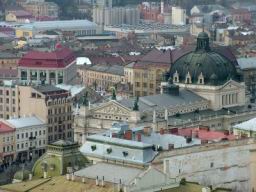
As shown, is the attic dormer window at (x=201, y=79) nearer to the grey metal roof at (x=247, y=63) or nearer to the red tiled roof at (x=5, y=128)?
the red tiled roof at (x=5, y=128)

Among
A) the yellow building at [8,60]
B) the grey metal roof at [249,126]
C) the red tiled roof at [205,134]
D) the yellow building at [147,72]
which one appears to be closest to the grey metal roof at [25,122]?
the red tiled roof at [205,134]

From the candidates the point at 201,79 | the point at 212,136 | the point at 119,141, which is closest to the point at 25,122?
the point at 201,79

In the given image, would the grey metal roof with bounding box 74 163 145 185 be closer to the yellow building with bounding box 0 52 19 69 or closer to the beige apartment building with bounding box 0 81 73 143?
the beige apartment building with bounding box 0 81 73 143

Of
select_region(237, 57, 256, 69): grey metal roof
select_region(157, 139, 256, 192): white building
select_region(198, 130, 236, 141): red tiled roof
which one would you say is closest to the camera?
select_region(157, 139, 256, 192): white building

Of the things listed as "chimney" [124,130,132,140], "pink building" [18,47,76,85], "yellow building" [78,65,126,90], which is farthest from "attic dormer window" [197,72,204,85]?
"yellow building" [78,65,126,90]

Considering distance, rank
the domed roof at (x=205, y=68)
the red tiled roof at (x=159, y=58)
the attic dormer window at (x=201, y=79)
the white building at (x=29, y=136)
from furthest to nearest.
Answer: the red tiled roof at (x=159, y=58) → the white building at (x=29, y=136) → the attic dormer window at (x=201, y=79) → the domed roof at (x=205, y=68)

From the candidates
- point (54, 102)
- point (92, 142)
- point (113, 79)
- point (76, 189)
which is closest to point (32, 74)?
point (113, 79)
